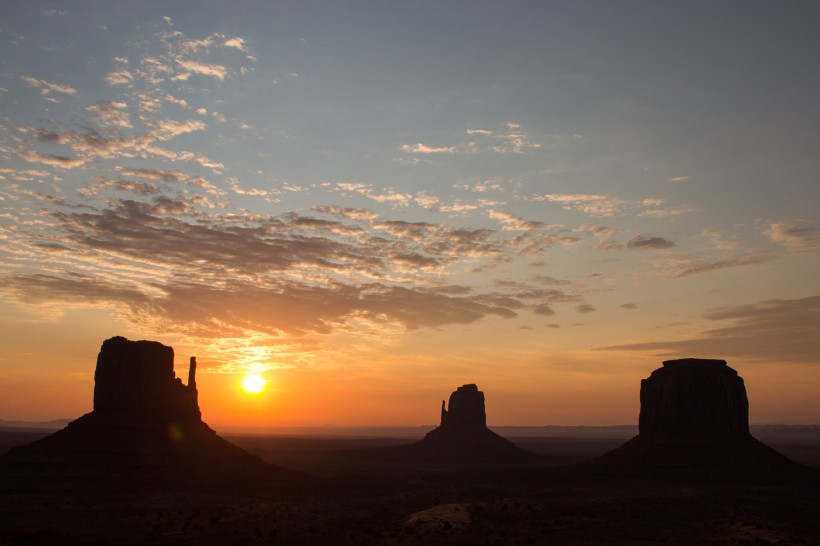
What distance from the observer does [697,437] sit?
9762 centimetres

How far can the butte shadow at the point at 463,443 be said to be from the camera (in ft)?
484

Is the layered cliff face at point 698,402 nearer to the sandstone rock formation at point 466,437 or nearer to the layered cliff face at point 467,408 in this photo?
the sandstone rock formation at point 466,437

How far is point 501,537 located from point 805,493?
4750cm

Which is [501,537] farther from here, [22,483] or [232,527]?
[22,483]

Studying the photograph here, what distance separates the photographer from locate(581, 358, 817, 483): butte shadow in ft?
296

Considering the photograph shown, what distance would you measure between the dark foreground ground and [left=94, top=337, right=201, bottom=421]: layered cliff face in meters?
12.6

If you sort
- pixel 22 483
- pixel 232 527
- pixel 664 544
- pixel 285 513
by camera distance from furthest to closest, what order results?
1. pixel 22 483
2. pixel 285 513
3. pixel 232 527
4. pixel 664 544

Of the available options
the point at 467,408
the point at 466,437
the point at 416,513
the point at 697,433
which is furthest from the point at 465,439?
the point at 416,513

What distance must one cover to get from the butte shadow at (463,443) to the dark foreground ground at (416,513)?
58.0 metres

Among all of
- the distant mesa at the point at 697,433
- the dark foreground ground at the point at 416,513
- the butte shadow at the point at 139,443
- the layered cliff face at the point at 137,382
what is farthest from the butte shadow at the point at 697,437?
the layered cliff face at the point at 137,382

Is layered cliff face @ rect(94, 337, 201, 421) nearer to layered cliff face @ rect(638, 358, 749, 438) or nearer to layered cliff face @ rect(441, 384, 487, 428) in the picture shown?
layered cliff face @ rect(638, 358, 749, 438)

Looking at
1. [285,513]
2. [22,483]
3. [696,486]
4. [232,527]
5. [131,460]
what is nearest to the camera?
[232,527]

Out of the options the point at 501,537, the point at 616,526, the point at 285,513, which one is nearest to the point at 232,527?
the point at 285,513

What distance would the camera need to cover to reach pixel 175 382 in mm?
85688
